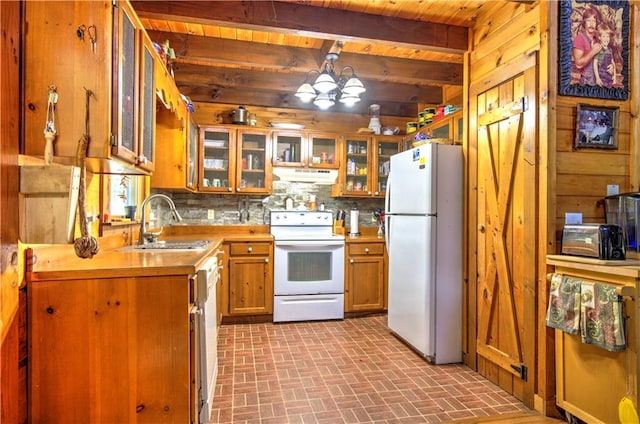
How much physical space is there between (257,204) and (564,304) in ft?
10.8

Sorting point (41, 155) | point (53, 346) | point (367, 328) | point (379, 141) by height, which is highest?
point (379, 141)

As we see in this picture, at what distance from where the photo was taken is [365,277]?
4.07 meters

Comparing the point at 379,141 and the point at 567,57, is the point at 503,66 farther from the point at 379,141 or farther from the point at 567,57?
the point at 379,141

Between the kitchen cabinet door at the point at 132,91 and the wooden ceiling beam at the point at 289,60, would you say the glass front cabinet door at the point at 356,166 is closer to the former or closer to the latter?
the wooden ceiling beam at the point at 289,60

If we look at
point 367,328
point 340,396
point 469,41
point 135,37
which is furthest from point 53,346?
point 469,41

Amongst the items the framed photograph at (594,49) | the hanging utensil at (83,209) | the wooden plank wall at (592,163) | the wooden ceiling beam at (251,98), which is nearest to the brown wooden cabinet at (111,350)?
the hanging utensil at (83,209)

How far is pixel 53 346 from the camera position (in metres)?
1.43

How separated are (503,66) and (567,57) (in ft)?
1.37

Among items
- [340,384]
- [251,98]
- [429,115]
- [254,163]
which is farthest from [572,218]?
[251,98]

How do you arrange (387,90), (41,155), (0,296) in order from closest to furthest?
1. (0,296)
2. (41,155)
3. (387,90)

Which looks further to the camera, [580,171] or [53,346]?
[580,171]

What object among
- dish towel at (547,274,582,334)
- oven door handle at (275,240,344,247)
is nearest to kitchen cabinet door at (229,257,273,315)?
oven door handle at (275,240,344,247)

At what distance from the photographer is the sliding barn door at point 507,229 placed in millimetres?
2186

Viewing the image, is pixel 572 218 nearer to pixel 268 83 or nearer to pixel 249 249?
pixel 249 249
